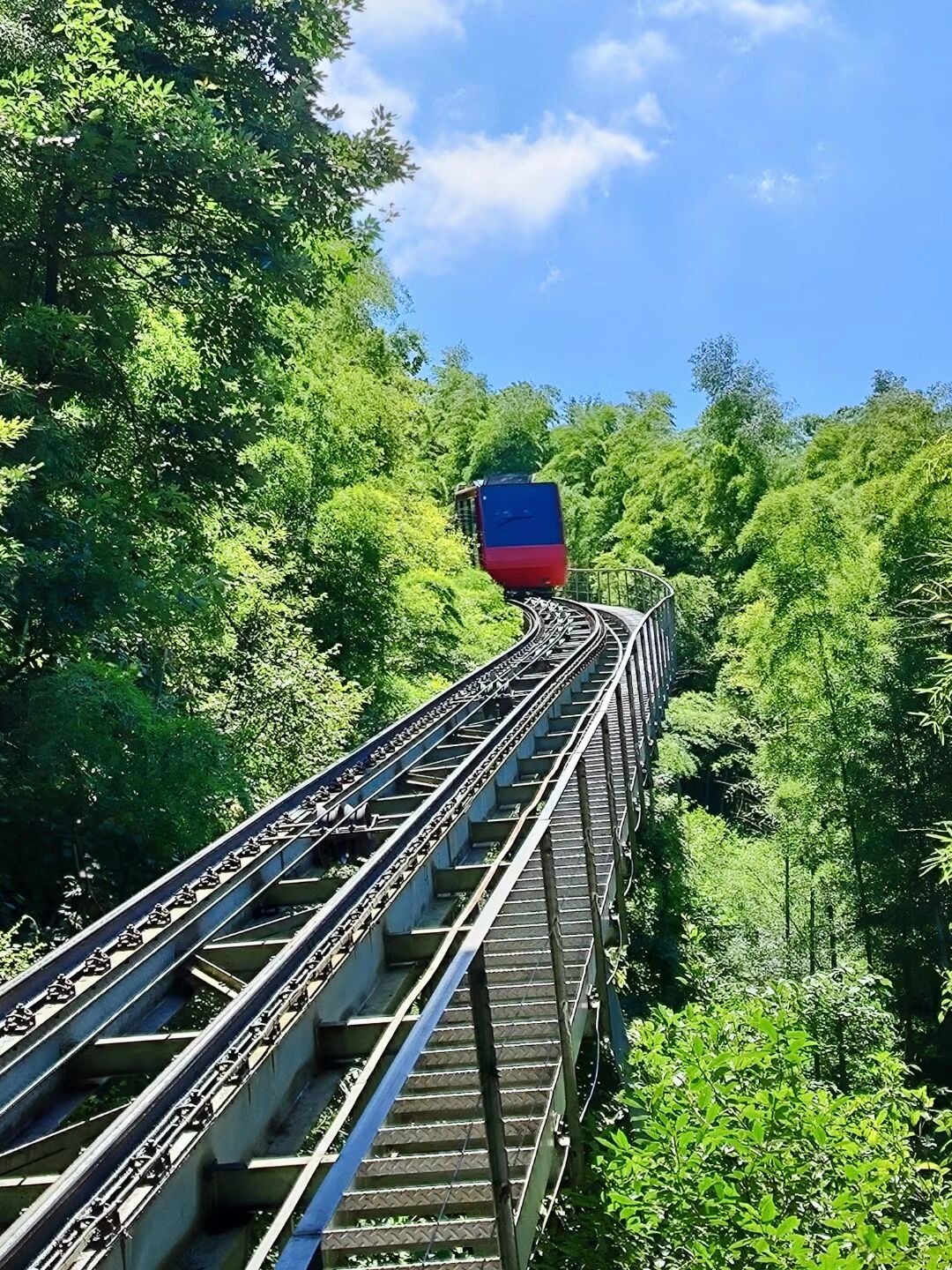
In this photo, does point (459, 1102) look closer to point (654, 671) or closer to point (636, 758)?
point (636, 758)

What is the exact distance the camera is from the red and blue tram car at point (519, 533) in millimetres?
24359

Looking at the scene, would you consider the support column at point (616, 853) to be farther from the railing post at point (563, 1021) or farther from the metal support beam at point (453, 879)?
the railing post at point (563, 1021)

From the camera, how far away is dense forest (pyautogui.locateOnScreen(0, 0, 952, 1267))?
4.97m

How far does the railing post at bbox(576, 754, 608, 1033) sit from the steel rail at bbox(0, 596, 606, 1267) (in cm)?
92

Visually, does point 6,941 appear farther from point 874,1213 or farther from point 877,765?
point 877,765

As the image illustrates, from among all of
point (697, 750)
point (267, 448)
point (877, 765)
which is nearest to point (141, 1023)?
point (267, 448)

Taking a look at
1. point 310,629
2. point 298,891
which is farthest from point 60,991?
point 310,629

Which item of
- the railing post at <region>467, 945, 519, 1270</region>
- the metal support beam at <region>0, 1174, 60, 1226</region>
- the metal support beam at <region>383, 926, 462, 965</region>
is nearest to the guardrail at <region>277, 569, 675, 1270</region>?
the railing post at <region>467, 945, 519, 1270</region>

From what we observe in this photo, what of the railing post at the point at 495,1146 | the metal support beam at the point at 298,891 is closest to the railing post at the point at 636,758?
the metal support beam at the point at 298,891

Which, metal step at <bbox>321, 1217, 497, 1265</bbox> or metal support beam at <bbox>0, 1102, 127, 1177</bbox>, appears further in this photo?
metal support beam at <bbox>0, 1102, 127, 1177</bbox>

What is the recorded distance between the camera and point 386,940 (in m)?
4.66

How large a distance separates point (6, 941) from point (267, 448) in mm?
9152

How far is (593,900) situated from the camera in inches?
205

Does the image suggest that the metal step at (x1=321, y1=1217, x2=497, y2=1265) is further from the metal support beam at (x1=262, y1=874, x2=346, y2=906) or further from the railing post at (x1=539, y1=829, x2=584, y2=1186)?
the metal support beam at (x1=262, y1=874, x2=346, y2=906)
